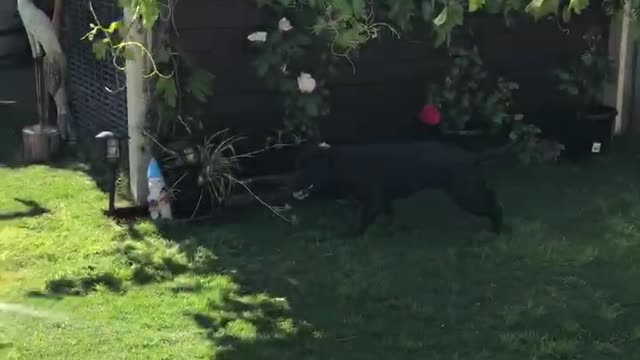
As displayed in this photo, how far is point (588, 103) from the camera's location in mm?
7109

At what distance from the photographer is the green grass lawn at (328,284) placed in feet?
12.4

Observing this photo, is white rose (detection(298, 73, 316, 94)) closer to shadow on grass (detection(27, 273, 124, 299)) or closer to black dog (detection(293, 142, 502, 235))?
black dog (detection(293, 142, 502, 235))

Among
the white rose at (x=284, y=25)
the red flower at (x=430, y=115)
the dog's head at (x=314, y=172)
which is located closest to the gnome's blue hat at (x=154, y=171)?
the dog's head at (x=314, y=172)

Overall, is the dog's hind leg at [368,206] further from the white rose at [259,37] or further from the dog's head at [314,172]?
the white rose at [259,37]

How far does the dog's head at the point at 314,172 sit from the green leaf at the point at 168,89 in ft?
2.72

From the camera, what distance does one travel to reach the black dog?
5051 mm

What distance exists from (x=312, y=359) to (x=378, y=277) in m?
0.96

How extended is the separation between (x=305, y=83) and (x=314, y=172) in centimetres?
109

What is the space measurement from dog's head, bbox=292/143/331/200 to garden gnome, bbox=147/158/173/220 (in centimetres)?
82

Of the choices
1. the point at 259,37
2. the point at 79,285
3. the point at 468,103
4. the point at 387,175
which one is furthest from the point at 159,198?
the point at 468,103

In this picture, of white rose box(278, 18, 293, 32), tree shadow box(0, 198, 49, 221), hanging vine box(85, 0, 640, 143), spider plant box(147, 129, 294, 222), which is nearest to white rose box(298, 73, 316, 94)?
hanging vine box(85, 0, 640, 143)

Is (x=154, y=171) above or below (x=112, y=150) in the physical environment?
below

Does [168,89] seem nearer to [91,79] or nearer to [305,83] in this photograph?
[305,83]

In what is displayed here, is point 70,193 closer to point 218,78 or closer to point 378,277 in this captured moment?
point 218,78
